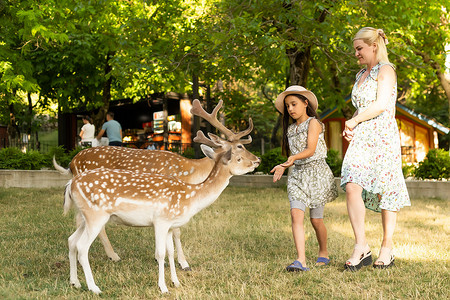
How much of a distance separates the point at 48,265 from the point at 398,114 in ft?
69.0

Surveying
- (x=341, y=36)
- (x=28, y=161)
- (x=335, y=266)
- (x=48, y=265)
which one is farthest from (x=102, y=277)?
(x=28, y=161)

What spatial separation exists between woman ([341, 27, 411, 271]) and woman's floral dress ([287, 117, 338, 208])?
9.9 inches

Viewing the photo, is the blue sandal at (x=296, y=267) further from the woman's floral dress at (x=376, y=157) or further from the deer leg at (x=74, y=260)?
the deer leg at (x=74, y=260)

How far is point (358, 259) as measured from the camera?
4.48 metres

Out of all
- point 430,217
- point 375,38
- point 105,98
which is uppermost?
point 105,98

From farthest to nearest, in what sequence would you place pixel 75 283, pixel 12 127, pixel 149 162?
pixel 12 127 < pixel 149 162 < pixel 75 283

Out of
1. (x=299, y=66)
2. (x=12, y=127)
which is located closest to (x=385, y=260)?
(x=299, y=66)

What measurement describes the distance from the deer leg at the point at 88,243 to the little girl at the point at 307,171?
6.06ft

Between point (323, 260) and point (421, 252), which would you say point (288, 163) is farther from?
point (421, 252)

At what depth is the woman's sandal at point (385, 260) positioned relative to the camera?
4547 mm

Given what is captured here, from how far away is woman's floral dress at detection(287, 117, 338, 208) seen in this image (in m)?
4.76

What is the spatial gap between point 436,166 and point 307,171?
8.46 m

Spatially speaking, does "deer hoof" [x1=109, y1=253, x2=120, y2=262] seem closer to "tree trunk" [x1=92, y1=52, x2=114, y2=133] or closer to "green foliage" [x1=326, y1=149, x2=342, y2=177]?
"green foliage" [x1=326, y1=149, x2=342, y2=177]

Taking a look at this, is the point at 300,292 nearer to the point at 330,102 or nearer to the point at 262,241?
the point at 262,241
